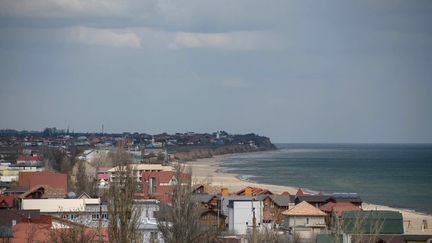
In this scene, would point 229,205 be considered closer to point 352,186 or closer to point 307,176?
point 352,186

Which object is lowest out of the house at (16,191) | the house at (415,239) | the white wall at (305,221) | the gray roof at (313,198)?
the house at (415,239)

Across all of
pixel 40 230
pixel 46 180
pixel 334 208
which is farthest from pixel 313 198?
pixel 40 230

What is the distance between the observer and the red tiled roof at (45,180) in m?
47.7

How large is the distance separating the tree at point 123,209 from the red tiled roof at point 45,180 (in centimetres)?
2686

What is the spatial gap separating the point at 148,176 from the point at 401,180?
42385mm

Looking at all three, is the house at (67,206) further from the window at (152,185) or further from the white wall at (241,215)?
the window at (152,185)

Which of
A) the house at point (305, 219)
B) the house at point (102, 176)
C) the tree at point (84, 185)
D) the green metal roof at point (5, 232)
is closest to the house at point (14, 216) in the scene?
the green metal roof at point (5, 232)

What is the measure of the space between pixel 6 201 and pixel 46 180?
8.29 metres

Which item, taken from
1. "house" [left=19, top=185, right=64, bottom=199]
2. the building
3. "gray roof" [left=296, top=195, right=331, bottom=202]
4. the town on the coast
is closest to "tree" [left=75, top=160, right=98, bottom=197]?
the town on the coast

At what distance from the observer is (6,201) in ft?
132

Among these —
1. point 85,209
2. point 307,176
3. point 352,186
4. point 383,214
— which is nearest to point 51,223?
point 85,209

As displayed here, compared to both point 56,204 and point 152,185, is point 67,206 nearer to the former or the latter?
point 56,204

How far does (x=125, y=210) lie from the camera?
1903 centimetres

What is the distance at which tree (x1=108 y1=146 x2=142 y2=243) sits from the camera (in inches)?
735
